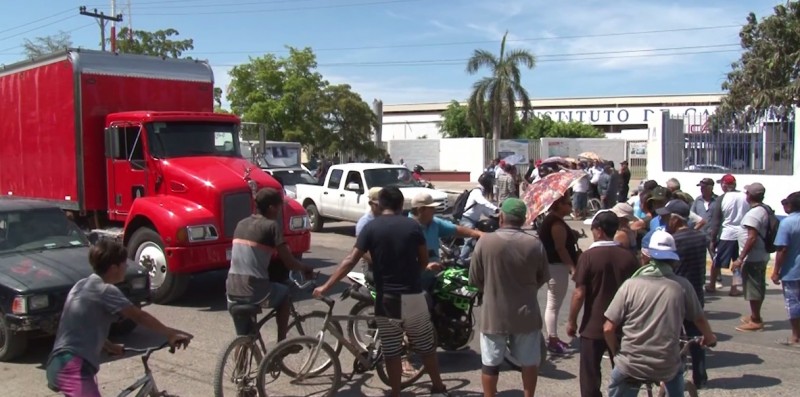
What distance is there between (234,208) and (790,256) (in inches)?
261

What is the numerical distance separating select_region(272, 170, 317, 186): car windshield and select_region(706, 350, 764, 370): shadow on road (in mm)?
14839

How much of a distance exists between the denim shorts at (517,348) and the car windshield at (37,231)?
17.7 ft

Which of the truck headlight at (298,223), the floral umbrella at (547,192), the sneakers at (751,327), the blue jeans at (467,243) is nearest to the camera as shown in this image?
the floral umbrella at (547,192)

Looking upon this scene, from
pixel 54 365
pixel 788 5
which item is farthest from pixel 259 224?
pixel 788 5

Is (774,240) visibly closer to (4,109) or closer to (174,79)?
(174,79)

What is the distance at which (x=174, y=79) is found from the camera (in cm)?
1205

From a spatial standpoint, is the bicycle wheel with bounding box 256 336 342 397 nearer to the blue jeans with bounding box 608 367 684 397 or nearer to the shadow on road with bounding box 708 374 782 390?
the blue jeans with bounding box 608 367 684 397

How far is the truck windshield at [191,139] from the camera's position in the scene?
10523mm

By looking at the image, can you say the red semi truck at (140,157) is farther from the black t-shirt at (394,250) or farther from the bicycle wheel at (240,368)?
the black t-shirt at (394,250)

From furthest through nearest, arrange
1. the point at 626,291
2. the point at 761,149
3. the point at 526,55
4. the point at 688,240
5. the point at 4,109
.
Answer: the point at 526,55
the point at 761,149
the point at 4,109
the point at 688,240
the point at 626,291

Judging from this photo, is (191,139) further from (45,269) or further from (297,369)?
(297,369)

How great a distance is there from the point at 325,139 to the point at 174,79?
24599 millimetres

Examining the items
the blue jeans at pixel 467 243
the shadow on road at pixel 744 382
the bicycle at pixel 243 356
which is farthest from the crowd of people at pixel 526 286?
the blue jeans at pixel 467 243

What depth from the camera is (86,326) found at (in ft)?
13.5
